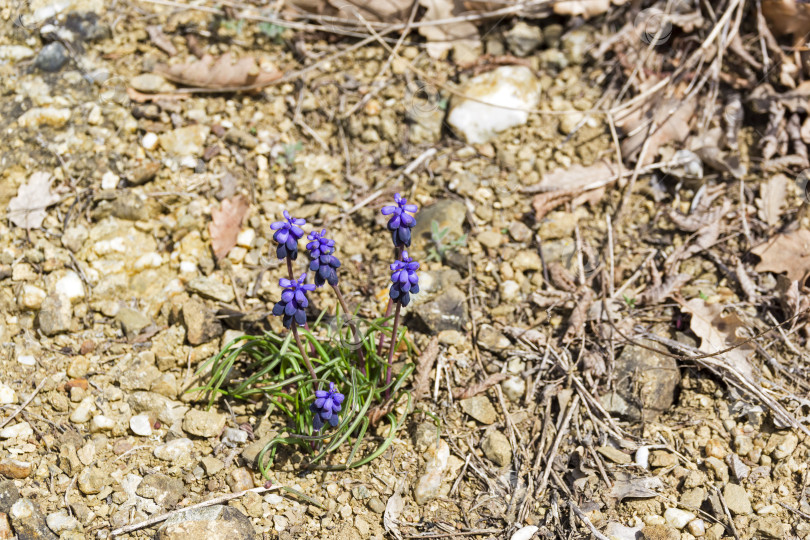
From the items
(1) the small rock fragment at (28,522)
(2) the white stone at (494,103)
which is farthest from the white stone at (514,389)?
(1) the small rock fragment at (28,522)

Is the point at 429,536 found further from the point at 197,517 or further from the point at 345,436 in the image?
the point at 197,517

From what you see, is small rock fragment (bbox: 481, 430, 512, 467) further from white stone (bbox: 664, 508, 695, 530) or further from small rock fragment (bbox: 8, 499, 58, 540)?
small rock fragment (bbox: 8, 499, 58, 540)

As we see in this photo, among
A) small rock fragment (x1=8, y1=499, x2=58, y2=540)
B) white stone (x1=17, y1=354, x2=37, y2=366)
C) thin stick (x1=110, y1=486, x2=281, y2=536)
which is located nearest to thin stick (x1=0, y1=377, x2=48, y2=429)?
white stone (x1=17, y1=354, x2=37, y2=366)

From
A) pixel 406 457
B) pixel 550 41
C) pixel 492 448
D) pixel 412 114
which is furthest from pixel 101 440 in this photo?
pixel 550 41

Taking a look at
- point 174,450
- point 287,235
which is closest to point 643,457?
point 287,235

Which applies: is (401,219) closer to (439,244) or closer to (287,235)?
(287,235)

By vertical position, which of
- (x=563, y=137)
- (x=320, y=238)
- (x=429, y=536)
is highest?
(x=320, y=238)
